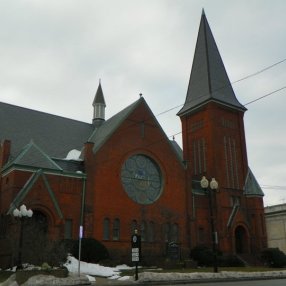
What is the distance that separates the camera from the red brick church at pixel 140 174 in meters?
36.0

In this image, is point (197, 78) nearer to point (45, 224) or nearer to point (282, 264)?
point (282, 264)

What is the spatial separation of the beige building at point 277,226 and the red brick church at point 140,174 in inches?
835

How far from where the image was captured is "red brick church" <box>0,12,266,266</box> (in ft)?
118

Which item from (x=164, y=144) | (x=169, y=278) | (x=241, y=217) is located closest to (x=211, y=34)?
(x=164, y=144)

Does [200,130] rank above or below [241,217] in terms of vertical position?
→ above

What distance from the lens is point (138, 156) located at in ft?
143

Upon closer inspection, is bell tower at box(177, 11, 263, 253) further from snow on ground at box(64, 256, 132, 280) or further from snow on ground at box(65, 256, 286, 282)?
snow on ground at box(64, 256, 132, 280)

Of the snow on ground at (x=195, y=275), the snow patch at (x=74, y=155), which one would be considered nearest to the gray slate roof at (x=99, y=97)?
the snow patch at (x=74, y=155)

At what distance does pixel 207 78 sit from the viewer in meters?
52.8

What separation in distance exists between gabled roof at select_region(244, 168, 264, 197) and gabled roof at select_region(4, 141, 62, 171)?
23.0 meters

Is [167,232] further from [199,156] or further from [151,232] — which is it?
[199,156]

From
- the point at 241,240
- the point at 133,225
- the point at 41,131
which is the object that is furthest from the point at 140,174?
the point at 241,240

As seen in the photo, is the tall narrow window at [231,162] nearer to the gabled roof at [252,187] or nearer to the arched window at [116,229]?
the gabled roof at [252,187]

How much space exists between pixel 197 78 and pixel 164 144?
13338mm
